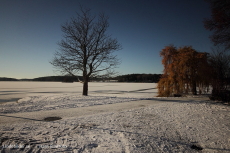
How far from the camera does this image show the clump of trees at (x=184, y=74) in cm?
1233

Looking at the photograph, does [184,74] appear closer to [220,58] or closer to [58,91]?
[220,58]

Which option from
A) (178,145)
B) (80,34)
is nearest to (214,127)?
(178,145)

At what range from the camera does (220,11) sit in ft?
17.3

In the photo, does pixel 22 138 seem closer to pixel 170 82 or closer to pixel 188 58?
pixel 170 82

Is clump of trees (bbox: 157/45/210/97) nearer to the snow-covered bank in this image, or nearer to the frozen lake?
the frozen lake

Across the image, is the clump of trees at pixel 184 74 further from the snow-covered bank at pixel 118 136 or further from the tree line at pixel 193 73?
the snow-covered bank at pixel 118 136

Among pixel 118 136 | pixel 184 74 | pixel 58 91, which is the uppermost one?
pixel 184 74

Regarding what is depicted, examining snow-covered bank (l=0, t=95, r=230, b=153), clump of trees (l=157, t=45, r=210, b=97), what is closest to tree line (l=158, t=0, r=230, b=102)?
clump of trees (l=157, t=45, r=210, b=97)

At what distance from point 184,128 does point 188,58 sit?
10623 millimetres

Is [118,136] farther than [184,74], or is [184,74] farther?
[184,74]

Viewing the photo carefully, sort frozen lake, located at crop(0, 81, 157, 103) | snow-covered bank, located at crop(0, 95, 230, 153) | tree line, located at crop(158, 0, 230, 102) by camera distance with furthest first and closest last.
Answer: frozen lake, located at crop(0, 81, 157, 103)
tree line, located at crop(158, 0, 230, 102)
snow-covered bank, located at crop(0, 95, 230, 153)

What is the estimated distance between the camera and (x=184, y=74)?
12.6 m

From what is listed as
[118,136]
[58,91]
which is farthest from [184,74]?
[58,91]

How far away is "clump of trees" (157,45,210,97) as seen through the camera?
12326mm
